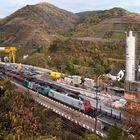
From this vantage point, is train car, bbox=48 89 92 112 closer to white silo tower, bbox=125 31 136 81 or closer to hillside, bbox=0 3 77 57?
white silo tower, bbox=125 31 136 81

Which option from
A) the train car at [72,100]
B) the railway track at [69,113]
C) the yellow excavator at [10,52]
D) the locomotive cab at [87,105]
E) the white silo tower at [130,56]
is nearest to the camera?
the railway track at [69,113]

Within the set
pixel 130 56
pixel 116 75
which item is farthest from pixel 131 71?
pixel 116 75

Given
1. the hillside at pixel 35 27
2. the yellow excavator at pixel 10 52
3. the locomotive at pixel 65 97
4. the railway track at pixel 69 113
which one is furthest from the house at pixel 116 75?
the hillside at pixel 35 27

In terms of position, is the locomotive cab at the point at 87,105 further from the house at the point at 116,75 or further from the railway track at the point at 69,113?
the house at the point at 116,75

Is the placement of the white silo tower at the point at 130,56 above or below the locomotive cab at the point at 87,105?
above

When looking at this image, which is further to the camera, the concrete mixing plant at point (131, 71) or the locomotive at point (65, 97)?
the locomotive at point (65, 97)

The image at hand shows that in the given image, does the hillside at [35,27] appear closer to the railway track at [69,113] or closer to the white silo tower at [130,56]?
the railway track at [69,113]

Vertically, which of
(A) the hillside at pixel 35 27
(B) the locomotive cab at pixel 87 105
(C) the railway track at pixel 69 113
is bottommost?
(C) the railway track at pixel 69 113

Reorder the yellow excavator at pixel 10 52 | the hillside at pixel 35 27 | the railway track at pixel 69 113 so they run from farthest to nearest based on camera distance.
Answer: the hillside at pixel 35 27
the yellow excavator at pixel 10 52
the railway track at pixel 69 113
